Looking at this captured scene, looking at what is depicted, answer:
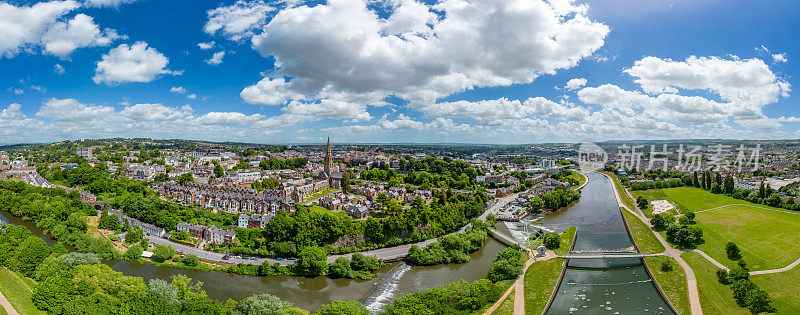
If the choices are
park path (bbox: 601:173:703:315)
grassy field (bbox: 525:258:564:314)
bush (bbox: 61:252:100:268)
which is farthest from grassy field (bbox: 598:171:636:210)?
bush (bbox: 61:252:100:268)

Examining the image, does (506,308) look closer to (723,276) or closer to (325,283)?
(325,283)

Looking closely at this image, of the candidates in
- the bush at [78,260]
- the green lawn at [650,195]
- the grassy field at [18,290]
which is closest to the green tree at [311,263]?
the bush at [78,260]

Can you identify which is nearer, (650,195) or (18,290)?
(18,290)

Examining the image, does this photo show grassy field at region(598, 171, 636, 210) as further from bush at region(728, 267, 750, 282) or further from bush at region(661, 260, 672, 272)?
bush at region(728, 267, 750, 282)

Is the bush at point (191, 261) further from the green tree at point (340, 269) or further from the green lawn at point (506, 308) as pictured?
the green lawn at point (506, 308)

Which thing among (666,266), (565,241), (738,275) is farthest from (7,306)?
(738,275)

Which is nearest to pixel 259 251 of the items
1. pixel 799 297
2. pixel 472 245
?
pixel 472 245
